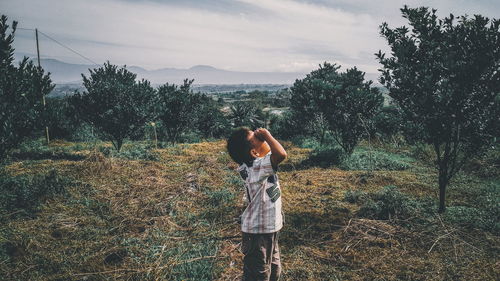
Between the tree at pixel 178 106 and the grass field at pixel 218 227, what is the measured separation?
8203mm

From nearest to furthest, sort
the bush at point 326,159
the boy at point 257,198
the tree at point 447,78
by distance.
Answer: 1. the boy at point 257,198
2. the tree at point 447,78
3. the bush at point 326,159

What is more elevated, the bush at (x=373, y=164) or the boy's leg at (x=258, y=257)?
the boy's leg at (x=258, y=257)

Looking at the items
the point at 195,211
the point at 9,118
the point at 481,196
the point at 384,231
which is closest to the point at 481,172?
the point at 481,196

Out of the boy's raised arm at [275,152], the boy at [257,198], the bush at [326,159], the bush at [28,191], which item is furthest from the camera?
the bush at [326,159]

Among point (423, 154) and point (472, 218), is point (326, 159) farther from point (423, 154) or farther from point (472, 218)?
point (472, 218)

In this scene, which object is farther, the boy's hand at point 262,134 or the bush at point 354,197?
the bush at point 354,197

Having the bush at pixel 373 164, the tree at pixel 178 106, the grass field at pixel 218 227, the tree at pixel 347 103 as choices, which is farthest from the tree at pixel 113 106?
the bush at pixel 373 164

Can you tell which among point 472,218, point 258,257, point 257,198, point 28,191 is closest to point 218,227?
point 258,257

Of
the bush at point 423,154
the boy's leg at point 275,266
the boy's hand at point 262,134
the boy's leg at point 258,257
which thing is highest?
the boy's hand at point 262,134

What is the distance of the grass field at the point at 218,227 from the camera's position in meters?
4.25

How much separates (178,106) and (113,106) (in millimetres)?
5345

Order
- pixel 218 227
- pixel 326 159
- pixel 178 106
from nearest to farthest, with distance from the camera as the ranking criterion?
pixel 218 227
pixel 326 159
pixel 178 106

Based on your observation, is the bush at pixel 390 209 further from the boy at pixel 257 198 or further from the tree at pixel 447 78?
→ the boy at pixel 257 198

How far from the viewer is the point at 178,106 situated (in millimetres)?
17500
